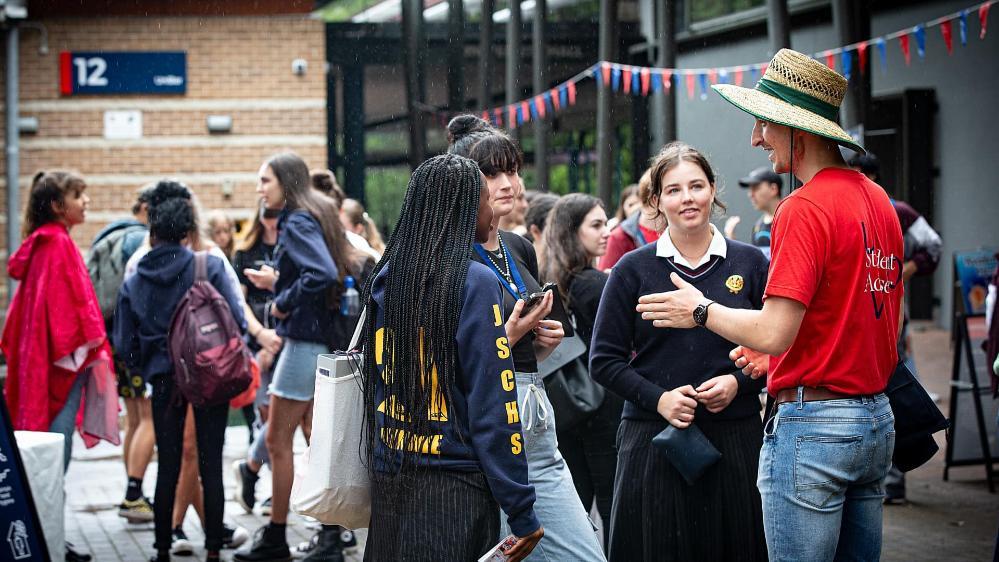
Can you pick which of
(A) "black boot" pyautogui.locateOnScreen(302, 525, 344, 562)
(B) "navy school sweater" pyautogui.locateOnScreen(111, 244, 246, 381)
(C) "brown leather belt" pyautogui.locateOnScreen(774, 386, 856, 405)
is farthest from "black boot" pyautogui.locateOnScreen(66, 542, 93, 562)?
(C) "brown leather belt" pyautogui.locateOnScreen(774, 386, 856, 405)

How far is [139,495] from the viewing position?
7957 millimetres

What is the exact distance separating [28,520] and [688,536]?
2.75 metres

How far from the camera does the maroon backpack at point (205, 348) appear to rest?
20.8ft

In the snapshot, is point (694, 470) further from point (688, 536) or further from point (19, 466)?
point (19, 466)

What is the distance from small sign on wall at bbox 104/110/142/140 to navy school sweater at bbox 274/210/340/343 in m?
9.63

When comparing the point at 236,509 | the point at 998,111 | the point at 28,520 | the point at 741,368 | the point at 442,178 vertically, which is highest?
the point at 998,111

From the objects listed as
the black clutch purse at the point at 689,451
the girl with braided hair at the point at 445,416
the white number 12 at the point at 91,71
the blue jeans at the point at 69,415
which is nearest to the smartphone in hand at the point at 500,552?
the girl with braided hair at the point at 445,416

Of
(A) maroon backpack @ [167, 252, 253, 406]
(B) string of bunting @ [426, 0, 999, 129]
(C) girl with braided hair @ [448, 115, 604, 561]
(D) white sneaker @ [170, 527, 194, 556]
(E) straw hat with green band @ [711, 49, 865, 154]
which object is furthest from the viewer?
(B) string of bunting @ [426, 0, 999, 129]

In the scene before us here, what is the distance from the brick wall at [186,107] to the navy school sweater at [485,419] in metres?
12.5

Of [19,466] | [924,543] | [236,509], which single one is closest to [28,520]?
[19,466]

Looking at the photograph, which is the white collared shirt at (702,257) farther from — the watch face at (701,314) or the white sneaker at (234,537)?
the white sneaker at (234,537)

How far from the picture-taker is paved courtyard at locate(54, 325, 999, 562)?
22.7 feet

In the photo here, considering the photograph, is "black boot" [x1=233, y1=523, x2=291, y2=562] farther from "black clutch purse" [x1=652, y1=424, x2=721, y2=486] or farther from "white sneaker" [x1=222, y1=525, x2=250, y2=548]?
"black clutch purse" [x1=652, y1=424, x2=721, y2=486]

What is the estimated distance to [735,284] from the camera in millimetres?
4461
